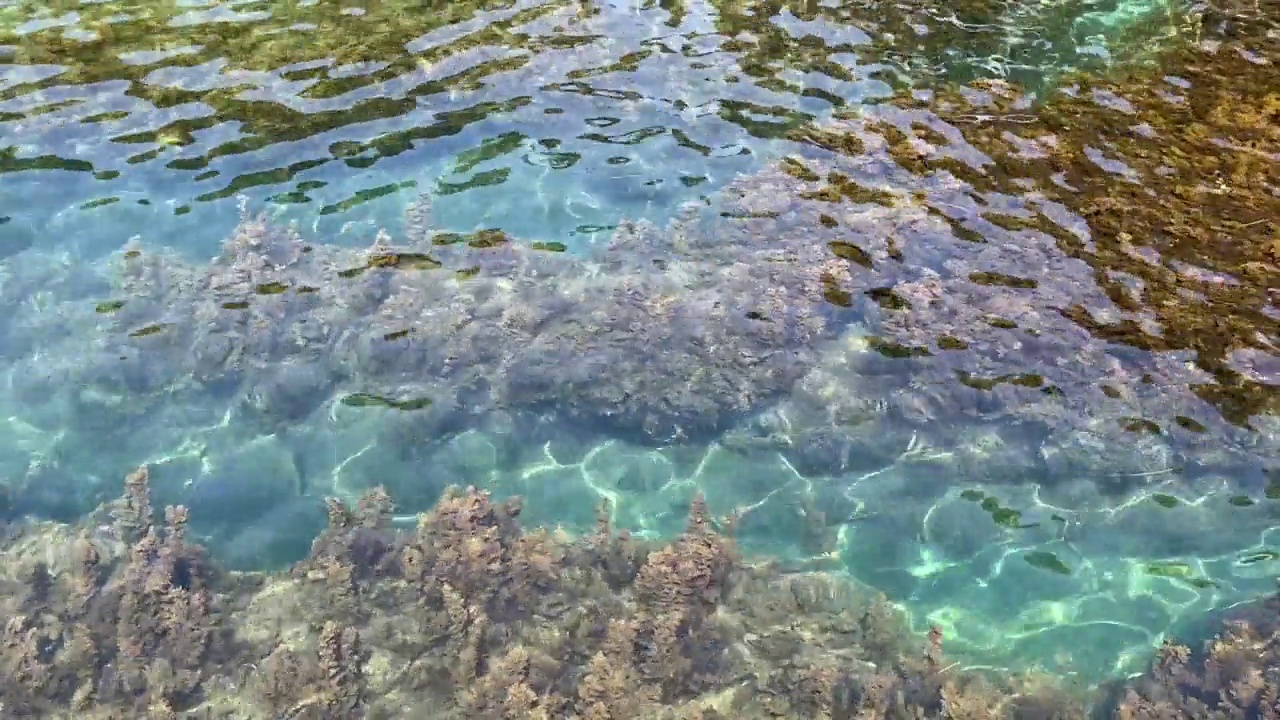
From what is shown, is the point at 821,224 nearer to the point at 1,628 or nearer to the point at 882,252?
the point at 882,252

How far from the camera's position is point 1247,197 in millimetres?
11234

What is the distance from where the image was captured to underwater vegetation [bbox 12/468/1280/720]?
7520 mm

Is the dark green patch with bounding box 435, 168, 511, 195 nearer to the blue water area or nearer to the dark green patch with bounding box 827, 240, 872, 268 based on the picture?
the blue water area

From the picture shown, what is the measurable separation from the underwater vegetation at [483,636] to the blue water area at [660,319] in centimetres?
33

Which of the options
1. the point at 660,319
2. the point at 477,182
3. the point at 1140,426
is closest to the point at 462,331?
the point at 660,319

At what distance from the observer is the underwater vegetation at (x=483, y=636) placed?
752 cm

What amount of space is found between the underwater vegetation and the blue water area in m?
0.33

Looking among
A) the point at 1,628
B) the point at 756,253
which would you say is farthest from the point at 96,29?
the point at 756,253

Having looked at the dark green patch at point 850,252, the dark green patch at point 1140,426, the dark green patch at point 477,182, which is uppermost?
the dark green patch at point 477,182

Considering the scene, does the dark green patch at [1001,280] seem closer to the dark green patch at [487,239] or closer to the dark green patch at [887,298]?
the dark green patch at [887,298]

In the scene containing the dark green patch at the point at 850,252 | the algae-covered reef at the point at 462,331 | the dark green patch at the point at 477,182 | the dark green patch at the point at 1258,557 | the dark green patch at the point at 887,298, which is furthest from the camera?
the dark green patch at the point at 477,182

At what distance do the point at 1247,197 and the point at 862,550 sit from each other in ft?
24.6

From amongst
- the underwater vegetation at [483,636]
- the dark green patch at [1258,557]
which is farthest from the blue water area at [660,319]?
the underwater vegetation at [483,636]

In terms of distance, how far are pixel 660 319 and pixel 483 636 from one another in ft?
13.2
